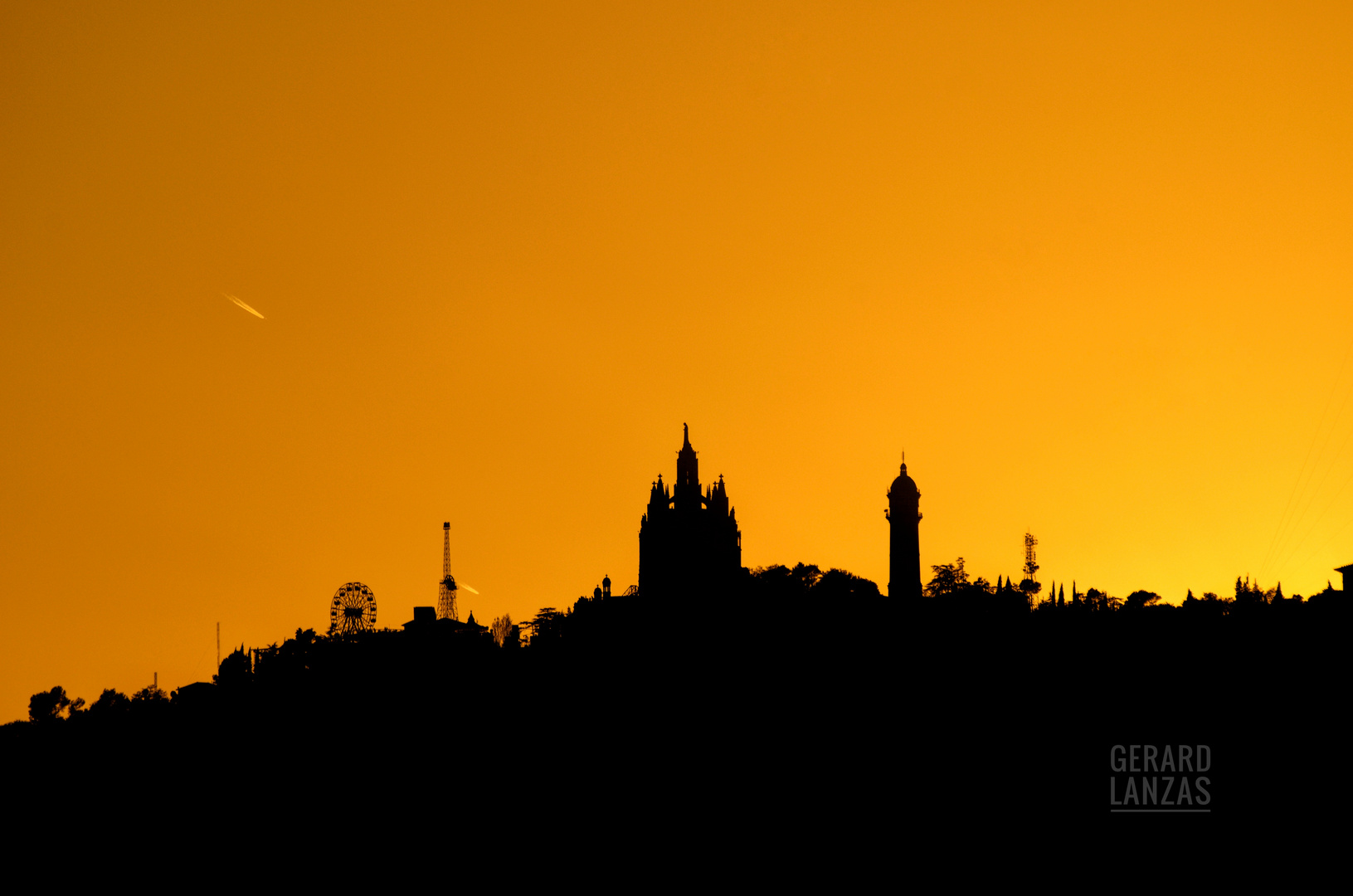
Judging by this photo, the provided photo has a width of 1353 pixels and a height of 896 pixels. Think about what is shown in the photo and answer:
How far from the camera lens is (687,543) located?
7274 inches

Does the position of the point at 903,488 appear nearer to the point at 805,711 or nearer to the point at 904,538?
the point at 904,538

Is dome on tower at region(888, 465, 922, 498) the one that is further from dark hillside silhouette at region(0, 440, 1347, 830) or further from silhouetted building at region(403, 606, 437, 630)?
silhouetted building at region(403, 606, 437, 630)

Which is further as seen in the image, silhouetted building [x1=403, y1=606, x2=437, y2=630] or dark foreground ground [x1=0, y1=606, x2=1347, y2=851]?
silhouetted building [x1=403, y1=606, x2=437, y2=630]

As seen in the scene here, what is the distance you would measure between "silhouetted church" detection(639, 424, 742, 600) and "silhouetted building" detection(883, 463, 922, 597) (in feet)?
50.3

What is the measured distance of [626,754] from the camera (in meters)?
125

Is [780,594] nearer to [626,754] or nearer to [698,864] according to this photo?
[626,754]

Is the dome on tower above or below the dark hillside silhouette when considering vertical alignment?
above

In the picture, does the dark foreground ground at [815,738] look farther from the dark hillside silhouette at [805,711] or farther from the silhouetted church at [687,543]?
the silhouetted church at [687,543]

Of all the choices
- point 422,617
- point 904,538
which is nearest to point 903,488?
point 904,538

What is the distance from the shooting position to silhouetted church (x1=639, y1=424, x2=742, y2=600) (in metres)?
180

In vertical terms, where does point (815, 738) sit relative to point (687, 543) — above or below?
below

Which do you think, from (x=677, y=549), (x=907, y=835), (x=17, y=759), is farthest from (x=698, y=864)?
(x=17, y=759)

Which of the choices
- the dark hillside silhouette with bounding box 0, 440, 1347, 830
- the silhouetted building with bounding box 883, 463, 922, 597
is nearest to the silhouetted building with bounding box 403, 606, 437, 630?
the dark hillside silhouette with bounding box 0, 440, 1347, 830

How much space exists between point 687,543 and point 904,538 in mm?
23487
